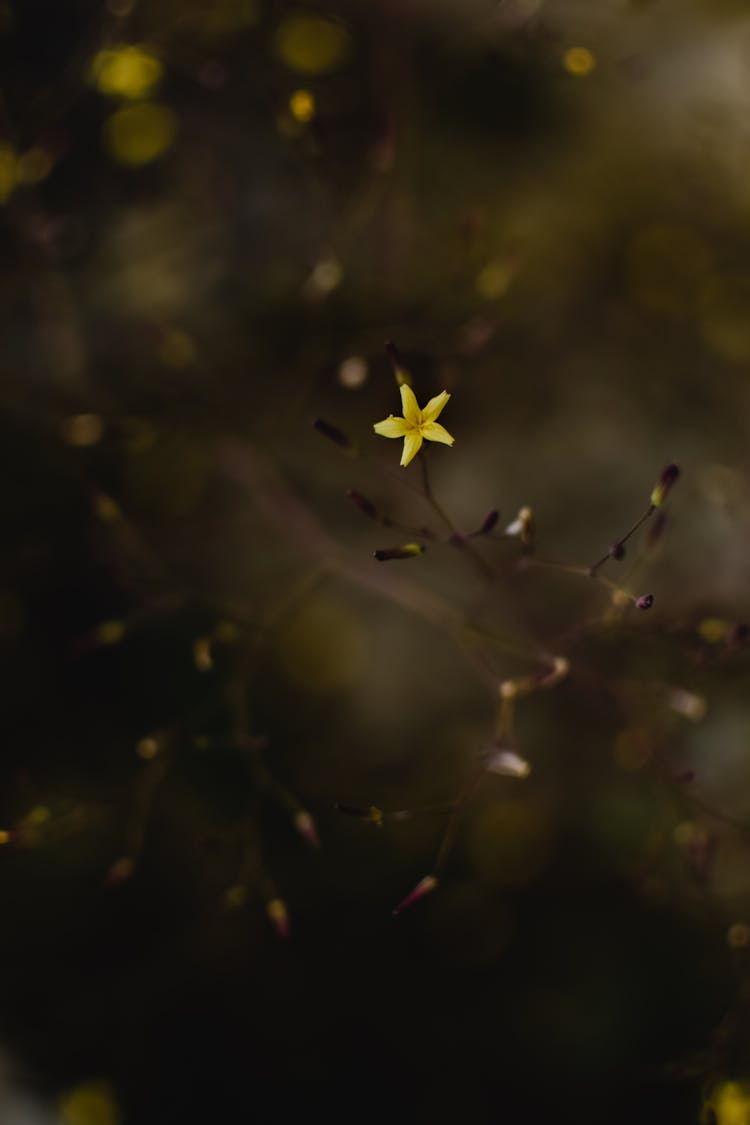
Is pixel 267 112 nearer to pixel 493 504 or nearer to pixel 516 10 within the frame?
pixel 516 10

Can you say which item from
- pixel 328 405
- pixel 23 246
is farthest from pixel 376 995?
pixel 23 246

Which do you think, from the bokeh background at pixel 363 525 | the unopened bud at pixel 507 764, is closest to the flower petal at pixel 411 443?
the unopened bud at pixel 507 764

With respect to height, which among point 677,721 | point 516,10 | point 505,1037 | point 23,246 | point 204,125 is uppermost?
point 516,10

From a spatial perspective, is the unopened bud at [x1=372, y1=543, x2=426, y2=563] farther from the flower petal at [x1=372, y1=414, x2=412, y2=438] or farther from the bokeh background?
the bokeh background

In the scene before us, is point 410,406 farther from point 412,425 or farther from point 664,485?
point 664,485

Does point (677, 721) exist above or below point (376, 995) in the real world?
above

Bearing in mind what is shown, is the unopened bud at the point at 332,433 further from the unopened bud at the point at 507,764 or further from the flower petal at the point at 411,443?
the unopened bud at the point at 507,764
